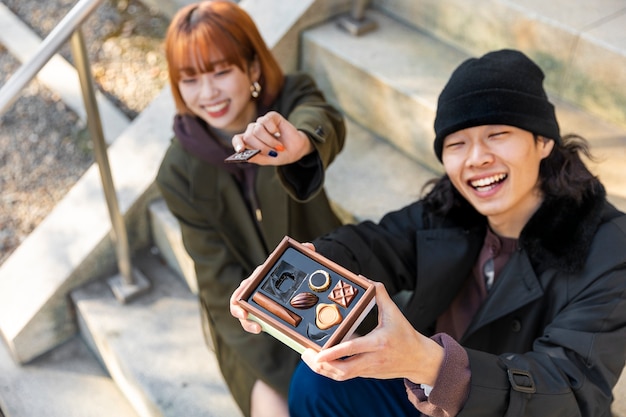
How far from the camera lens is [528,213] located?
1.68m

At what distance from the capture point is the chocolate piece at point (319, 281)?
128 cm

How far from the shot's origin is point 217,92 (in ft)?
6.68

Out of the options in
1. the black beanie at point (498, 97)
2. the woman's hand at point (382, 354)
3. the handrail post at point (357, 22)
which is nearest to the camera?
the woman's hand at point (382, 354)

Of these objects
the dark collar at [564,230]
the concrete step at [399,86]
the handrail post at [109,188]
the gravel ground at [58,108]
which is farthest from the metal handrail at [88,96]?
the dark collar at [564,230]

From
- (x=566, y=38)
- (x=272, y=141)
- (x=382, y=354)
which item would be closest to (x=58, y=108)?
(x=272, y=141)

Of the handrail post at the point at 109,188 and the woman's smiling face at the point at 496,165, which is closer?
the woman's smiling face at the point at 496,165

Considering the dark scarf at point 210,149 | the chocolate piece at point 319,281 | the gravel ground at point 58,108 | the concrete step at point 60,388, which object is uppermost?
the chocolate piece at point 319,281

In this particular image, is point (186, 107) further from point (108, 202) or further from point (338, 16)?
point (338, 16)

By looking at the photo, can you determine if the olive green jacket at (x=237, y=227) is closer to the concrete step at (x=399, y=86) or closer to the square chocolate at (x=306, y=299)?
the concrete step at (x=399, y=86)

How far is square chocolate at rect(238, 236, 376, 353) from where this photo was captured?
48.1 inches

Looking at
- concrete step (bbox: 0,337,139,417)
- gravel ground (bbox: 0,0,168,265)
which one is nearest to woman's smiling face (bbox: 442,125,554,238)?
concrete step (bbox: 0,337,139,417)

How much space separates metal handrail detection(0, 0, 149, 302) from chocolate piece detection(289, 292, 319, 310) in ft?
3.73

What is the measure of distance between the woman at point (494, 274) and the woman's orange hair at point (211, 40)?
65 cm

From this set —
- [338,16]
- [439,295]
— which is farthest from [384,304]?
[338,16]
